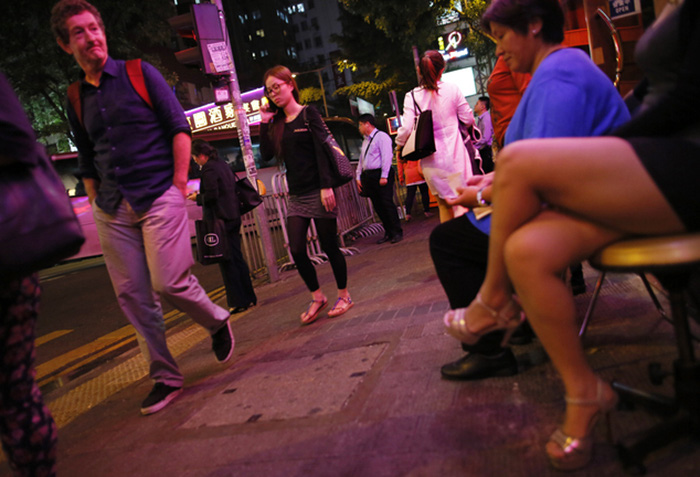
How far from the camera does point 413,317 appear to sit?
3754mm

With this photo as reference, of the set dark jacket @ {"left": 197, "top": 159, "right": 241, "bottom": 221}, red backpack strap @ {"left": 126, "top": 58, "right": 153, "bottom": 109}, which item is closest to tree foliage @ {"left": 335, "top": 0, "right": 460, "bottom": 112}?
dark jacket @ {"left": 197, "top": 159, "right": 241, "bottom": 221}

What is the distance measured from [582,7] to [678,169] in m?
6.06

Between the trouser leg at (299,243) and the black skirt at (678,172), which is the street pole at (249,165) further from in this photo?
the black skirt at (678,172)

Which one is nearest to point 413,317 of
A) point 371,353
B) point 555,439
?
point 371,353

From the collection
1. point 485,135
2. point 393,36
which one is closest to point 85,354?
point 485,135

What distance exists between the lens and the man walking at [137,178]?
304 cm

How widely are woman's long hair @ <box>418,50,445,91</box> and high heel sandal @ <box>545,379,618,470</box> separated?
3313 mm

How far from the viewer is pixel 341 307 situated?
448cm

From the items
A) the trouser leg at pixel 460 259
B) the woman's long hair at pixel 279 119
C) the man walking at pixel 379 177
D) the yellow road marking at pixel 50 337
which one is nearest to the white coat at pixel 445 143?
the woman's long hair at pixel 279 119

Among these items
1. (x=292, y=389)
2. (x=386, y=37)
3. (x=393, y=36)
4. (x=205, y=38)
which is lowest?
(x=292, y=389)

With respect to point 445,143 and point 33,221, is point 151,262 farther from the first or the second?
point 445,143

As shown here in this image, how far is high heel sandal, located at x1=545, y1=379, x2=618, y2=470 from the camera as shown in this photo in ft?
5.18

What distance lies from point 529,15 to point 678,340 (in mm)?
1226

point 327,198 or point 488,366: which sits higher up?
point 327,198
